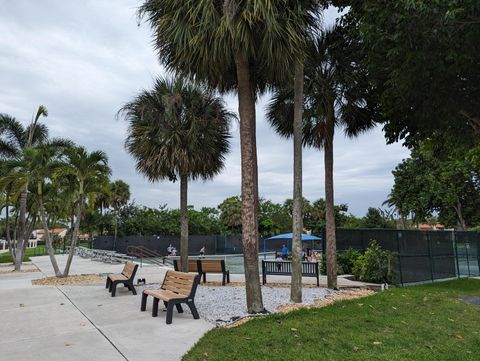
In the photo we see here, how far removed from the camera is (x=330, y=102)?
11.0 metres

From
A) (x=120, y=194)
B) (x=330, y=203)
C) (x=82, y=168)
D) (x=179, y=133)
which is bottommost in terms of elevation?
(x=330, y=203)

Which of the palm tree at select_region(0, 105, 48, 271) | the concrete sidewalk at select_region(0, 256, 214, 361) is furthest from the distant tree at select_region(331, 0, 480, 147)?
the palm tree at select_region(0, 105, 48, 271)

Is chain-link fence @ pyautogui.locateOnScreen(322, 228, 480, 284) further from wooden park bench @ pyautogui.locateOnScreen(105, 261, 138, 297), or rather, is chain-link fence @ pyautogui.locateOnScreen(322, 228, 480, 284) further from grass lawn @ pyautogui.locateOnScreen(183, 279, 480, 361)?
wooden park bench @ pyautogui.locateOnScreen(105, 261, 138, 297)

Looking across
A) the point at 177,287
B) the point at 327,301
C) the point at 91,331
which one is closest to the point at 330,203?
the point at 327,301

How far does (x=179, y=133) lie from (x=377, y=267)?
753 cm

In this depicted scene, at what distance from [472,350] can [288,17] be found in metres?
6.34

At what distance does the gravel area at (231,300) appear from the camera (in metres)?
7.18

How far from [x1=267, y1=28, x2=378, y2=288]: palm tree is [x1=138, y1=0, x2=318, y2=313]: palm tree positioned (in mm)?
2397

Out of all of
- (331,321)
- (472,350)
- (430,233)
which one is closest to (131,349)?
(331,321)

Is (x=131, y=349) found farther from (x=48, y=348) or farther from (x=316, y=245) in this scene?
(x=316, y=245)

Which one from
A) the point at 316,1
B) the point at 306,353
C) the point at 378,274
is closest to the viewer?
the point at 306,353

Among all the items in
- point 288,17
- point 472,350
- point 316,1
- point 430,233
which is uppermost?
point 316,1

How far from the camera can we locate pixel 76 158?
46.8ft

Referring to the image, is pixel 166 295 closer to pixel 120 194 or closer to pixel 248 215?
pixel 248 215
